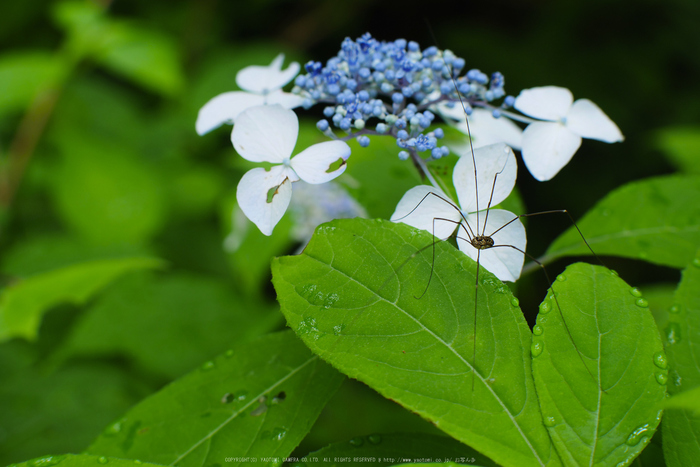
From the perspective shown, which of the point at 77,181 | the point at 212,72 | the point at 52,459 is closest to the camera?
the point at 52,459

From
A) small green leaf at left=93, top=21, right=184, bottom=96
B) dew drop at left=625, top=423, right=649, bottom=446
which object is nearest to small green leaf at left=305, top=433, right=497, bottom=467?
dew drop at left=625, top=423, right=649, bottom=446

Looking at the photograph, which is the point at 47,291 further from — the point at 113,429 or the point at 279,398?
the point at 279,398

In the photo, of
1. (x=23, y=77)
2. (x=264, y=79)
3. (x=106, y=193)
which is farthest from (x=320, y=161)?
(x=23, y=77)

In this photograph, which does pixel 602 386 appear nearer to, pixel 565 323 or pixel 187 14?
pixel 565 323

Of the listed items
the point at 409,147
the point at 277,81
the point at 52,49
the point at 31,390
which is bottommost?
the point at 31,390

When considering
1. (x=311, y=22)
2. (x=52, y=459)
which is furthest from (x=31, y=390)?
(x=311, y=22)

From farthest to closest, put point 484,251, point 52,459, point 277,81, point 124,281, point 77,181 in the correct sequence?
point 77,181
point 124,281
point 277,81
point 484,251
point 52,459

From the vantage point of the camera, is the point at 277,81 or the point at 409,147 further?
the point at 277,81

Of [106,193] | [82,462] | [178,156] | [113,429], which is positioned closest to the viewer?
[82,462]
